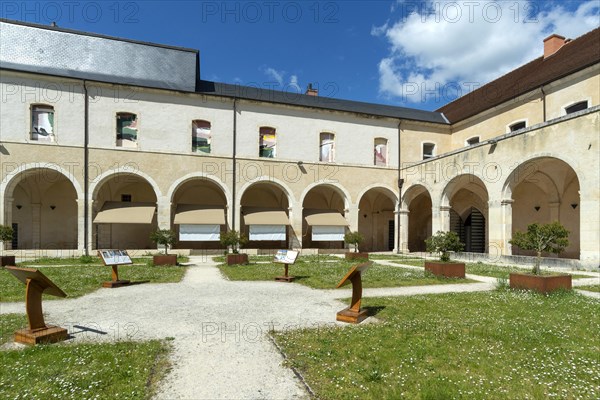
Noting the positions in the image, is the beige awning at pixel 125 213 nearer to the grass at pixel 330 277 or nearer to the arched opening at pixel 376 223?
the grass at pixel 330 277

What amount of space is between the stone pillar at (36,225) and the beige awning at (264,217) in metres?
12.0

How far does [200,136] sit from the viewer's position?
66.5ft

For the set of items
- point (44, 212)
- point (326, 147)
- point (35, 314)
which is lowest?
point (35, 314)

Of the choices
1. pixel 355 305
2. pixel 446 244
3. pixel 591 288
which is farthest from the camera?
pixel 446 244

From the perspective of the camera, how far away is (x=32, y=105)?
17.5 m

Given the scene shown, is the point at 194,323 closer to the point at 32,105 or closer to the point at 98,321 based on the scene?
the point at 98,321

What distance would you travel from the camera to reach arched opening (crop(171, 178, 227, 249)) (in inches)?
766

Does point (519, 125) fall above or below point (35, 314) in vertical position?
above

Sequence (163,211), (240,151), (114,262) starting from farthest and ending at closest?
(240,151) → (163,211) → (114,262)

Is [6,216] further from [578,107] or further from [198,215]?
[578,107]

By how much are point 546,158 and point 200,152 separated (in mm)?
17008

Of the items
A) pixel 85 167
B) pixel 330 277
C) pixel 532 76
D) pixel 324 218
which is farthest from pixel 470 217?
pixel 85 167

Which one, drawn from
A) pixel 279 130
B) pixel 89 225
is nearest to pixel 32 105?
pixel 89 225

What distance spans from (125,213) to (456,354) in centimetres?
1887
